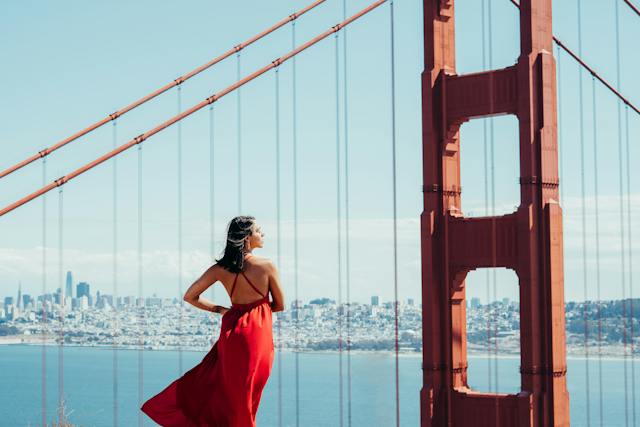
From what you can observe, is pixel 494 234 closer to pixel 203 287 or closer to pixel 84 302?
pixel 203 287

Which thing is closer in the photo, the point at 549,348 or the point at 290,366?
the point at 549,348

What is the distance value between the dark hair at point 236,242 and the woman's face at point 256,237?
0.05 ft

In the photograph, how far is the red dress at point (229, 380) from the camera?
570 cm

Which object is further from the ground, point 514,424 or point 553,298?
point 553,298

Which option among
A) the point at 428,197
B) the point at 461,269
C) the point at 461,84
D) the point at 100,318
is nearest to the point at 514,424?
the point at 461,269

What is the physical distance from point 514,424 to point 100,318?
378ft

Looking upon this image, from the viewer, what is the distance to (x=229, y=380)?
5758mm

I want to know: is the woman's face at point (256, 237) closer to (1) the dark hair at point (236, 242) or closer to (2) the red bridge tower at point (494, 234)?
(1) the dark hair at point (236, 242)

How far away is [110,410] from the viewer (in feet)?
318

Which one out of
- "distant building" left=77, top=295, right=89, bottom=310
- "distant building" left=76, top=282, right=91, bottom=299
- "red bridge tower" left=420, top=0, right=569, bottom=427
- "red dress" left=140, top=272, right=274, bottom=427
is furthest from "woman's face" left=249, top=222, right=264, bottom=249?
"distant building" left=76, top=282, right=91, bottom=299

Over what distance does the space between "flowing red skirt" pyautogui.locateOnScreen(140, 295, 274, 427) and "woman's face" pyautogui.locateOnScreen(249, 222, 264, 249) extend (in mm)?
285

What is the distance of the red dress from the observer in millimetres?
5699

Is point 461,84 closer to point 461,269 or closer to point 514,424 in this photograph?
point 461,269

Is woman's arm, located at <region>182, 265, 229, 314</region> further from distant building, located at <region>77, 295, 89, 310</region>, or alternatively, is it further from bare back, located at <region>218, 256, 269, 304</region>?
distant building, located at <region>77, 295, 89, 310</region>
